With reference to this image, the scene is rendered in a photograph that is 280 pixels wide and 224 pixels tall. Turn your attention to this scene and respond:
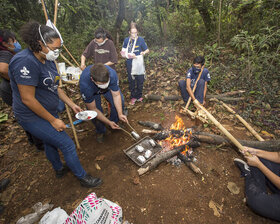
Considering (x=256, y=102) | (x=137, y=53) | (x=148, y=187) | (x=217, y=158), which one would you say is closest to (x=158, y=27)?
(x=137, y=53)

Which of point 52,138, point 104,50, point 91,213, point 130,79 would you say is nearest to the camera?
point 91,213

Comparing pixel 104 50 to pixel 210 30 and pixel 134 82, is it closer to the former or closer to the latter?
pixel 134 82

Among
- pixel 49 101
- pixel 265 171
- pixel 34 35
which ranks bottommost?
pixel 265 171

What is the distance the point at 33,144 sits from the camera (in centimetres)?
402

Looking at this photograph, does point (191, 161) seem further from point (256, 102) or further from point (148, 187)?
point (256, 102)

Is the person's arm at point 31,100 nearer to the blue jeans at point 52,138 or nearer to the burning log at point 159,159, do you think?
the blue jeans at point 52,138

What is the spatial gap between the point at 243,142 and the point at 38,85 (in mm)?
3787

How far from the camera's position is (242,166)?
2.79 metres

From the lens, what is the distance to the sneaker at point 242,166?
269 cm

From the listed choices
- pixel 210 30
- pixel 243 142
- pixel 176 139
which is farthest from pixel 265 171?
pixel 210 30

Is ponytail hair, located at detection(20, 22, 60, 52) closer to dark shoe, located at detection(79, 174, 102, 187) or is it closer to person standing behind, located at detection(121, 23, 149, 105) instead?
dark shoe, located at detection(79, 174, 102, 187)

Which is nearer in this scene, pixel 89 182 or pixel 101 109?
pixel 89 182

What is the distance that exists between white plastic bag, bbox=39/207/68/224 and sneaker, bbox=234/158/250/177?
3.05 meters

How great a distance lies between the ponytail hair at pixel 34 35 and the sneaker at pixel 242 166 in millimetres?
3647
